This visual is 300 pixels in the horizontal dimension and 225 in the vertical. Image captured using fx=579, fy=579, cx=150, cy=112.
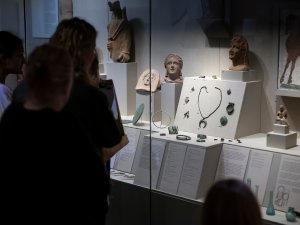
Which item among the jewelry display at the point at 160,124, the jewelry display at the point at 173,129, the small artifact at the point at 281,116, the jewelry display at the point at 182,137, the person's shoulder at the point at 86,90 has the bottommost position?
the jewelry display at the point at 182,137

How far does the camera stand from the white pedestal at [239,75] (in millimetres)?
3818

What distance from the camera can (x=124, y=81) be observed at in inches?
170

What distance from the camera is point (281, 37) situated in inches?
145

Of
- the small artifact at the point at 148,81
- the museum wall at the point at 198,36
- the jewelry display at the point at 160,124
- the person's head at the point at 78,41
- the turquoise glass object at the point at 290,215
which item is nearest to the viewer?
the person's head at the point at 78,41

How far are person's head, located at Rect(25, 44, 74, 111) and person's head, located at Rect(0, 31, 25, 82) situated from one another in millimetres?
1550

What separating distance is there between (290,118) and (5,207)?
236 centimetres

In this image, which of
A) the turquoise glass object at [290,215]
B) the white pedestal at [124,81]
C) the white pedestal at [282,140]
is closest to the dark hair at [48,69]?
the turquoise glass object at [290,215]

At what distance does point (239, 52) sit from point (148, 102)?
0.75m

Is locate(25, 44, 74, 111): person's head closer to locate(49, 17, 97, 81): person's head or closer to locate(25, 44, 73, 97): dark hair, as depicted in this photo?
locate(25, 44, 73, 97): dark hair

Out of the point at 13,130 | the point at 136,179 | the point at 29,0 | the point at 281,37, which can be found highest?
the point at 29,0

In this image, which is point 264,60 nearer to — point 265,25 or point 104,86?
point 265,25

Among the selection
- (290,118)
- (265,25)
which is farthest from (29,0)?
(290,118)

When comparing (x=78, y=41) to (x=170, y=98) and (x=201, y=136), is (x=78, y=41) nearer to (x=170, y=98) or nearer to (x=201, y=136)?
(x=201, y=136)

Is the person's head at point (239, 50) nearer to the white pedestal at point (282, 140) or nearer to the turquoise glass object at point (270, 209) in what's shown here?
the white pedestal at point (282, 140)
